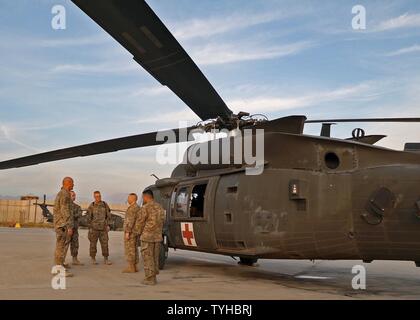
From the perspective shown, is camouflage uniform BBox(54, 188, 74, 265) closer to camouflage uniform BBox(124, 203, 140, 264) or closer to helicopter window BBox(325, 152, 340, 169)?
camouflage uniform BBox(124, 203, 140, 264)

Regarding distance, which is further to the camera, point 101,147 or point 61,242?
point 101,147

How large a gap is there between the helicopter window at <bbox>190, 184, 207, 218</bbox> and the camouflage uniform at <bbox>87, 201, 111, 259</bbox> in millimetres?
2697

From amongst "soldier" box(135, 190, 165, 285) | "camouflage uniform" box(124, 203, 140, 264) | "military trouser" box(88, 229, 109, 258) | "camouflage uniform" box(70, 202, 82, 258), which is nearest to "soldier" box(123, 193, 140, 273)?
"camouflage uniform" box(124, 203, 140, 264)

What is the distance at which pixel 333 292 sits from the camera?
22.9ft

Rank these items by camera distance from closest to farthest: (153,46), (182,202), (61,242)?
(153,46) < (61,242) < (182,202)

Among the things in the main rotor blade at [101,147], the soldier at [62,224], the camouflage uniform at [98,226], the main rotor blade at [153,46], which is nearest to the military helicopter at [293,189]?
the main rotor blade at [153,46]

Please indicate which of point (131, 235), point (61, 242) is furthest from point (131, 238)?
point (61, 242)

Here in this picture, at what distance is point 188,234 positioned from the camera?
8.59 metres

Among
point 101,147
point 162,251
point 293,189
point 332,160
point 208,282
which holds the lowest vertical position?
point 208,282

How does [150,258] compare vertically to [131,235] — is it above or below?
below

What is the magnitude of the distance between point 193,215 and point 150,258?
159 cm

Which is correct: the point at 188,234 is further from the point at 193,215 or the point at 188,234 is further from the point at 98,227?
the point at 98,227

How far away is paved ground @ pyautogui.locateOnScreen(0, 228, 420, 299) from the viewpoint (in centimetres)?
619
